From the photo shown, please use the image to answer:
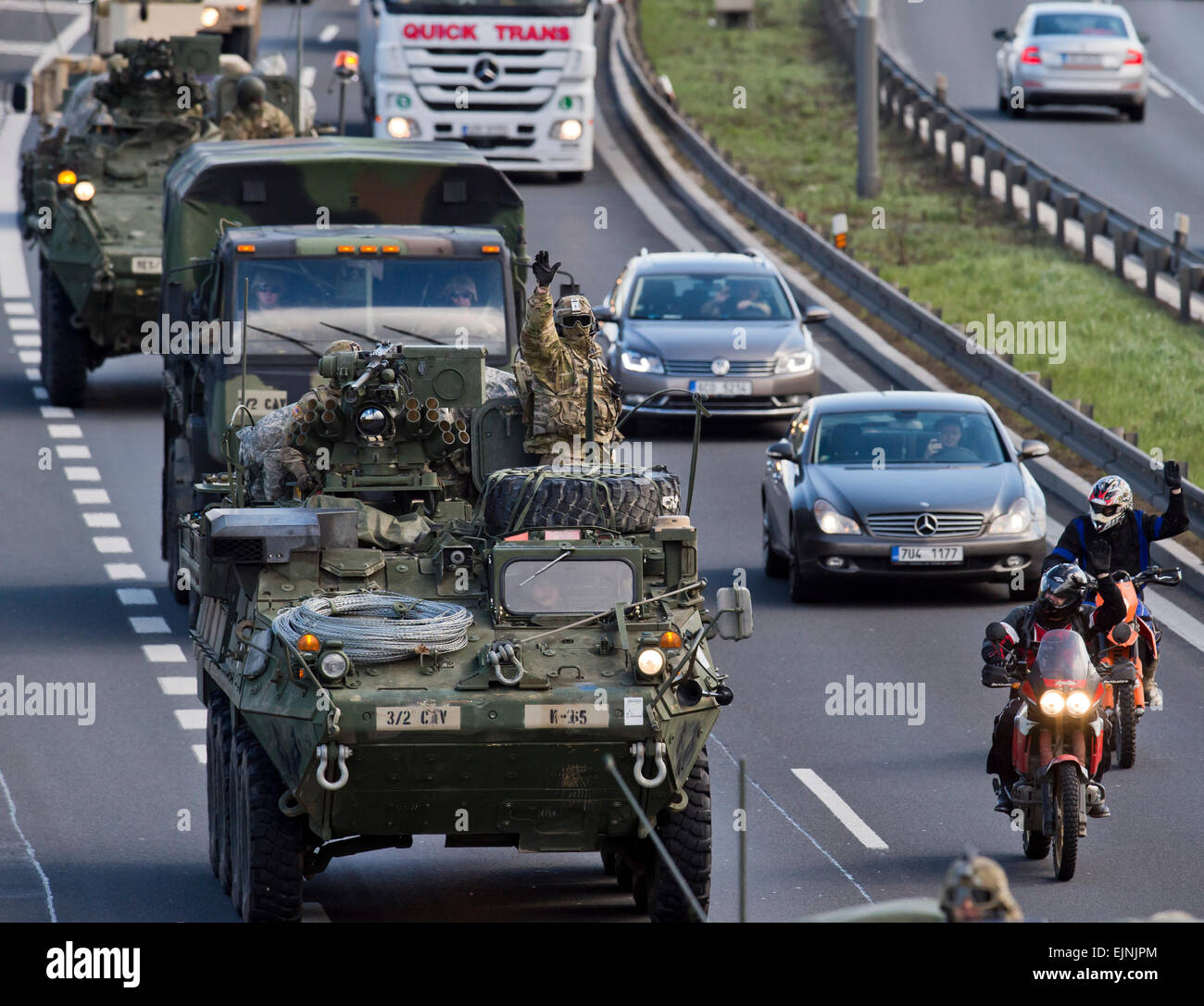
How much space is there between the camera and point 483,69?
38375 mm

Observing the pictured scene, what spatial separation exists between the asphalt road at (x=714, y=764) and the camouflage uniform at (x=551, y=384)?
2.20m

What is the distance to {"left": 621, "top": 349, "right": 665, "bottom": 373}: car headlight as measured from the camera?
1062 inches

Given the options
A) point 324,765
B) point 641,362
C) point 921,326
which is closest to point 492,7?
point 921,326

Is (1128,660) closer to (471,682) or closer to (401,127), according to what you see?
(471,682)

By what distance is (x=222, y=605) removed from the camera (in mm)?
14367

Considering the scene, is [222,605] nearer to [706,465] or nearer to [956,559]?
[956,559]

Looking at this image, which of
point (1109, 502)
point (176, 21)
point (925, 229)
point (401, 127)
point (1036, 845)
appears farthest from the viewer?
point (176, 21)

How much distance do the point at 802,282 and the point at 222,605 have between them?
Result: 66.7 feet

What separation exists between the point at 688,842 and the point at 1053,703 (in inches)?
99.6

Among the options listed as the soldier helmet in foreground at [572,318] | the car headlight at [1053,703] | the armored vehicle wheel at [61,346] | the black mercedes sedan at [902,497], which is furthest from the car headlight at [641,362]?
the car headlight at [1053,703]

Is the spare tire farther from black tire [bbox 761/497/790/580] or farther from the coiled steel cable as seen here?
black tire [bbox 761/497/790/580]

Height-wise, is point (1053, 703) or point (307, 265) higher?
point (307, 265)

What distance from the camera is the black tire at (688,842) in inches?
500
